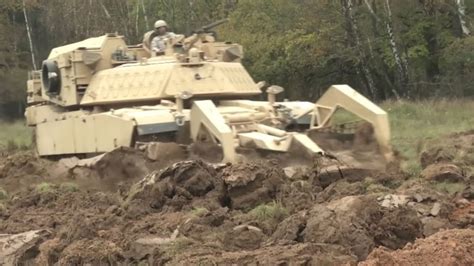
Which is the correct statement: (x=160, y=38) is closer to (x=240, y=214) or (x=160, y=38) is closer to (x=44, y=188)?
(x=44, y=188)

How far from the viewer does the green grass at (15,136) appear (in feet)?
69.4

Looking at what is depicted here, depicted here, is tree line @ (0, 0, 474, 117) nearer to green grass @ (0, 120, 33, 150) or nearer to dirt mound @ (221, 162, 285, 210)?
green grass @ (0, 120, 33, 150)

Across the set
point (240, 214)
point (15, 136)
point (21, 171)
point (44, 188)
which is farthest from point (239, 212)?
point (15, 136)

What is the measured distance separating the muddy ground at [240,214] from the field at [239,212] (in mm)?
12

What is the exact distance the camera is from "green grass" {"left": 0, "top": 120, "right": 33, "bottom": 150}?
21.1 meters

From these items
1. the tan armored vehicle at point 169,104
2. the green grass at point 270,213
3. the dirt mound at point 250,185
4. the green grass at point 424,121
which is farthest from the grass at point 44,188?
the green grass at point 424,121

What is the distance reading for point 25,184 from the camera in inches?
504

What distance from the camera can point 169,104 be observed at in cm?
1307

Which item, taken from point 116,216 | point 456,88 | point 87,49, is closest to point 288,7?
point 456,88

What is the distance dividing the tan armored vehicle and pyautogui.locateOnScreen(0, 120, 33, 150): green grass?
197 inches

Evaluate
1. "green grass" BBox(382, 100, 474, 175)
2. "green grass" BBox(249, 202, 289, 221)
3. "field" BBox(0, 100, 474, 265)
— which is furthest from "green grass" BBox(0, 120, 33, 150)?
"green grass" BBox(249, 202, 289, 221)

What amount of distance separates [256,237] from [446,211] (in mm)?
1789

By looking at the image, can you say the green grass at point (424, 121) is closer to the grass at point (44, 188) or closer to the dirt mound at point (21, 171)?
the dirt mound at point (21, 171)

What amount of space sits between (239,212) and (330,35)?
24.8 metres
